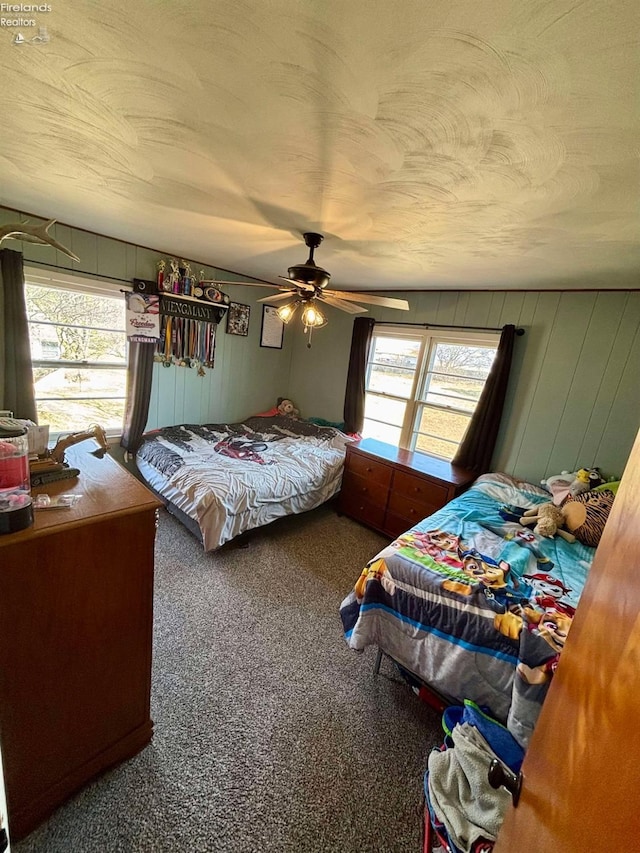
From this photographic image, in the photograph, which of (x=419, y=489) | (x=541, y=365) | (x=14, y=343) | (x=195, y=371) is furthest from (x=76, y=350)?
(x=541, y=365)

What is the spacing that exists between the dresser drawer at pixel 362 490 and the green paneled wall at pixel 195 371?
5.61ft

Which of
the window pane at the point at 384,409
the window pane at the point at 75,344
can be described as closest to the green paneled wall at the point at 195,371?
the window pane at the point at 75,344

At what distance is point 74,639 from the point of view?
1.04m

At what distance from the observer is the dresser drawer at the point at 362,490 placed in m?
3.03

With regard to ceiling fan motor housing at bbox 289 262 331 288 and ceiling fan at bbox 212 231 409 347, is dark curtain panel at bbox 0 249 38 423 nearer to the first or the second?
ceiling fan at bbox 212 231 409 347

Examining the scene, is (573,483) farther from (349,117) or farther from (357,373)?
(349,117)

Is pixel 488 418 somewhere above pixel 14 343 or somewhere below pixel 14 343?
below

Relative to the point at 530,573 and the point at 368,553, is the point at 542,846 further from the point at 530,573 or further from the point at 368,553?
the point at 368,553

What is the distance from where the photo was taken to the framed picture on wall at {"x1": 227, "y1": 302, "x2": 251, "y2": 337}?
3.66 metres

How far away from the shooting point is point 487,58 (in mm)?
720

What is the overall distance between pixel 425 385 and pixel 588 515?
1800 mm

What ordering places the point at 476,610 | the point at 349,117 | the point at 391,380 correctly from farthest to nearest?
1. the point at 391,380
2. the point at 476,610
3. the point at 349,117

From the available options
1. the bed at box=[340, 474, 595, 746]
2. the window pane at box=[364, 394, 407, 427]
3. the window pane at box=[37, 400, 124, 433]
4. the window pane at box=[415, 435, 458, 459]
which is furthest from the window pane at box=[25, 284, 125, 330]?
the window pane at box=[415, 435, 458, 459]

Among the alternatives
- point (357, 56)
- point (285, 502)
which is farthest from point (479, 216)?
point (285, 502)
